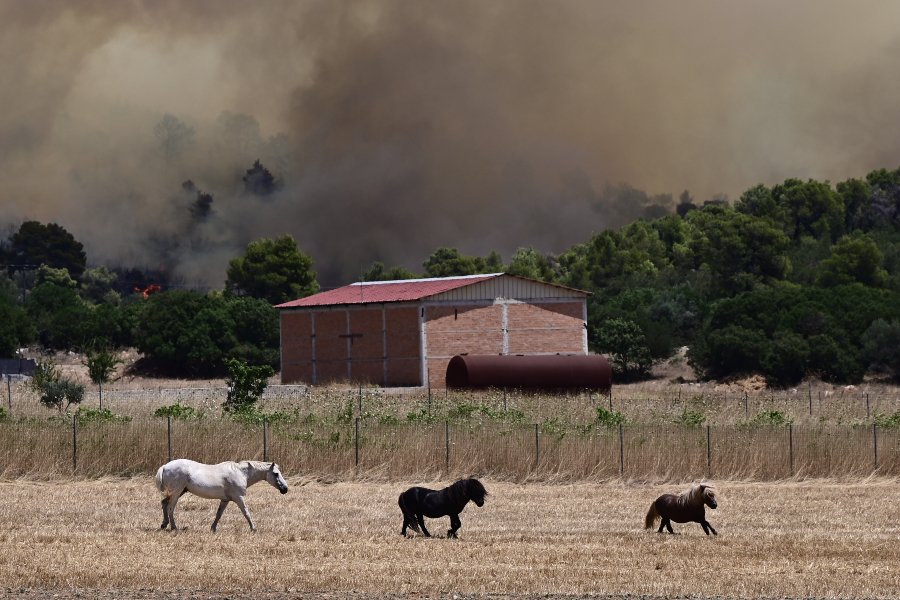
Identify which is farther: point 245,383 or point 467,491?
point 245,383

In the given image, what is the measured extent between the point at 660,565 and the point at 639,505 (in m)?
8.29

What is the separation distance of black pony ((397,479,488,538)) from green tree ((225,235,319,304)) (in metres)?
105

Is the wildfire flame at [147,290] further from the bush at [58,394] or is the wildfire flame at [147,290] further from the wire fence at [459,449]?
the wire fence at [459,449]

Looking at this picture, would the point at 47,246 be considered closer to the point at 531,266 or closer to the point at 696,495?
the point at 531,266

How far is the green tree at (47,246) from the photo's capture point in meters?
166

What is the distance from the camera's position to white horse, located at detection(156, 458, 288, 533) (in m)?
18.2

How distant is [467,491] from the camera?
17.4 meters

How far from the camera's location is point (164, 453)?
28.8 m

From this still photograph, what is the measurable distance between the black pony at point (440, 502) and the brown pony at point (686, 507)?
3.35 meters

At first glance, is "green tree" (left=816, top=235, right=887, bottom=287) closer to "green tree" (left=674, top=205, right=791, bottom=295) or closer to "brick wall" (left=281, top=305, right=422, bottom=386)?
"green tree" (left=674, top=205, right=791, bottom=295)

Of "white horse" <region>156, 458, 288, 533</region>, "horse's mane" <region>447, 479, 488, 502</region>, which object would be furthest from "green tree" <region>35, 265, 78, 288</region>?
"horse's mane" <region>447, 479, 488, 502</region>

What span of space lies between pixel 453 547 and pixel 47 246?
162 m

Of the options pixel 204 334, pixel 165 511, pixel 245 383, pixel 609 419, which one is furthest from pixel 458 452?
pixel 204 334

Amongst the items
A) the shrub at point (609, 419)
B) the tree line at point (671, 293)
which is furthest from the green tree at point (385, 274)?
the shrub at point (609, 419)
